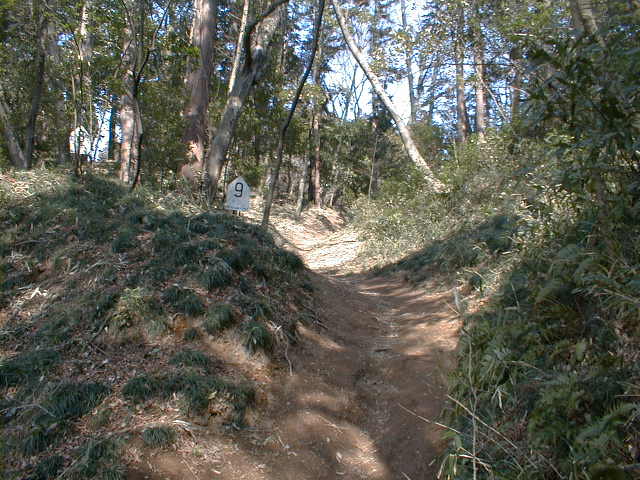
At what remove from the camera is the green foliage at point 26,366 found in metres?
3.71

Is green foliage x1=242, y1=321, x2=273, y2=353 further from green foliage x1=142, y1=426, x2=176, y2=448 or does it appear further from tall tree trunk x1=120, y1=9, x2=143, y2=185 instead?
tall tree trunk x1=120, y1=9, x2=143, y2=185

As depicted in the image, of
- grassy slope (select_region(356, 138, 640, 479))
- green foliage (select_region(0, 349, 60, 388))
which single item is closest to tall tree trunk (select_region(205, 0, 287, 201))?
green foliage (select_region(0, 349, 60, 388))

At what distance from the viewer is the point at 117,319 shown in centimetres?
425

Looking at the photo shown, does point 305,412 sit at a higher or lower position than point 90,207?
lower

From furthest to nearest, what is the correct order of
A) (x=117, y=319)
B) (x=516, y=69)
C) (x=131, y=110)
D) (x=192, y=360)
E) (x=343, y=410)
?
1. (x=131, y=110)
2. (x=516, y=69)
3. (x=117, y=319)
4. (x=343, y=410)
5. (x=192, y=360)

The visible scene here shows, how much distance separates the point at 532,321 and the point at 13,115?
14736 mm

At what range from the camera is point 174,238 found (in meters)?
5.52

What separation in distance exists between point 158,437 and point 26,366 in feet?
5.05

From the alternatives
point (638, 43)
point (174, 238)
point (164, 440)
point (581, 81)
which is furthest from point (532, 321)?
point (174, 238)

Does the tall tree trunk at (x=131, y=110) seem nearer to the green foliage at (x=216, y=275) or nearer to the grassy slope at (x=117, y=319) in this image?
the grassy slope at (x=117, y=319)

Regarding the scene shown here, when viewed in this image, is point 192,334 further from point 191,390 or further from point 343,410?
point 343,410

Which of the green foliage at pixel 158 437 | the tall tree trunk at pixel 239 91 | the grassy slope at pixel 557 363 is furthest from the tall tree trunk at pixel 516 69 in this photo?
the tall tree trunk at pixel 239 91

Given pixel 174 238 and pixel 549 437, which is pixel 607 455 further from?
pixel 174 238

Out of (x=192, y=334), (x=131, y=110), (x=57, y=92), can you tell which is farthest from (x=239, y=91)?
(x=192, y=334)
